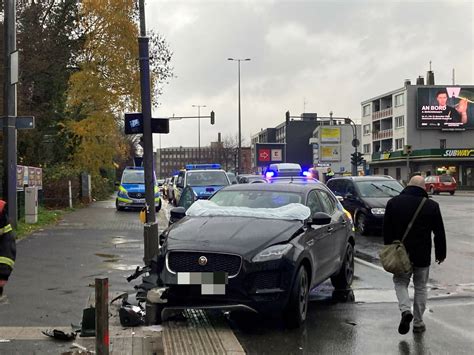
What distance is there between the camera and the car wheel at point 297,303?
19.7 feet

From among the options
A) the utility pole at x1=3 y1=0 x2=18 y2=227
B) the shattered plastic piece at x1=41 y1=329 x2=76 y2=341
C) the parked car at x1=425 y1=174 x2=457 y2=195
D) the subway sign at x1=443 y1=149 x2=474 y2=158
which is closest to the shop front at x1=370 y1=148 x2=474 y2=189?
the subway sign at x1=443 y1=149 x2=474 y2=158

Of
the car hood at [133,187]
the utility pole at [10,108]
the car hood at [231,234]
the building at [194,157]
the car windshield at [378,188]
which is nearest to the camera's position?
the car hood at [231,234]

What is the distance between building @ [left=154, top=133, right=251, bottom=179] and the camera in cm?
10300

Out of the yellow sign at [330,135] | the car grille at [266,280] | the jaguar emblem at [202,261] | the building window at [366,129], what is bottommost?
the car grille at [266,280]

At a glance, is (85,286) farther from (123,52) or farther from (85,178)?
(123,52)

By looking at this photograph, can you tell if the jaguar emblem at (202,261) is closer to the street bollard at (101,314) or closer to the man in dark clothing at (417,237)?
the street bollard at (101,314)

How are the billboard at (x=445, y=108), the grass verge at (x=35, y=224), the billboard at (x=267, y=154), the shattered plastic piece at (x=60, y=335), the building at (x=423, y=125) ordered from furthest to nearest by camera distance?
the billboard at (x=445, y=108) < the building at (x=423, y=125) < the billboard at (x=267, y=154) < the grass verge at (x=35, y=224) < the shattered plastic piece at (x=60, y=335)

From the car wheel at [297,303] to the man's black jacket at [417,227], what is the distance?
3.43 ft

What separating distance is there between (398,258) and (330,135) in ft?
278

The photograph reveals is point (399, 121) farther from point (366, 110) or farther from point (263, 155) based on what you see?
point (263, 155)

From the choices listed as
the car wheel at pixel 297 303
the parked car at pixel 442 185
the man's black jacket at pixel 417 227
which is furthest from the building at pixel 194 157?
the man's black jacket at pixel 417 227

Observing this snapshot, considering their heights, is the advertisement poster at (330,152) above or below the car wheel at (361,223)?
above

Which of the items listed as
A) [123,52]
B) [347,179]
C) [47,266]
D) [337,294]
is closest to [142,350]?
[337,294]

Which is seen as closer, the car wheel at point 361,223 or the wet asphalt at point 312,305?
the wet asphalt at point 312,305
